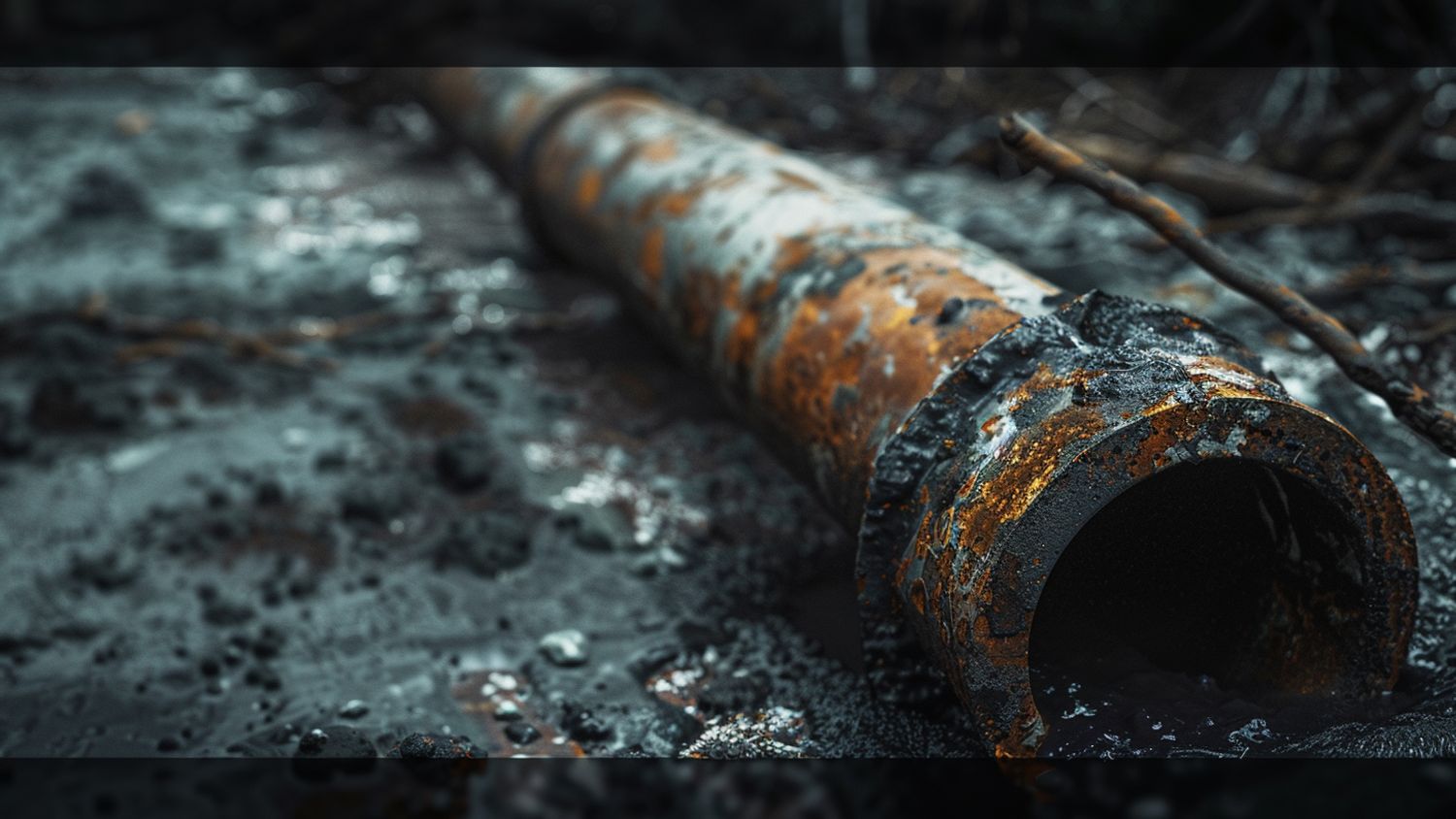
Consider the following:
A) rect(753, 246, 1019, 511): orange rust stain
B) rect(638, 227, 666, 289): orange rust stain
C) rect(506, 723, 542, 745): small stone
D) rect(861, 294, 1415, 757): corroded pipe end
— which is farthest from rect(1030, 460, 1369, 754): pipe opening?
rect(638, 227, 666, 289): orange rust stain

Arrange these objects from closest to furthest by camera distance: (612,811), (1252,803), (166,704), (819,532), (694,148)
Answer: (1252,803) → (612,811) → (166,704) → (819,532) → (694,148)

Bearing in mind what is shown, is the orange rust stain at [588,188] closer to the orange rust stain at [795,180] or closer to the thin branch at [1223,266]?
the orange rust stain at [795,180]

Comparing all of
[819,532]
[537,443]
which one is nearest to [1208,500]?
[819,532]

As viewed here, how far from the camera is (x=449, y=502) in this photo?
256 centimetres

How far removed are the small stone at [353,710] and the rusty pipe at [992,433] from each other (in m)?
0.91

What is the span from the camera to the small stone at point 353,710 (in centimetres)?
184

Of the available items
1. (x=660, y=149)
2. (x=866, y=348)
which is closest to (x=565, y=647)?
(x=866, y=348)

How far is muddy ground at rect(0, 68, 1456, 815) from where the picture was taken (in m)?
Result: 1.80

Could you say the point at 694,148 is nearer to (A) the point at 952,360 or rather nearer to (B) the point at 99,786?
(A) the point at 952,360

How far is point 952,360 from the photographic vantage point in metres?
1.70

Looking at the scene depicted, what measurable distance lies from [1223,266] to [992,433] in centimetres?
67

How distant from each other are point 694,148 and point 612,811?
1.84m

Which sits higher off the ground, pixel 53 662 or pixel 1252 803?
pixel 1252 803

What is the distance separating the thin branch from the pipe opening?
30 cm
